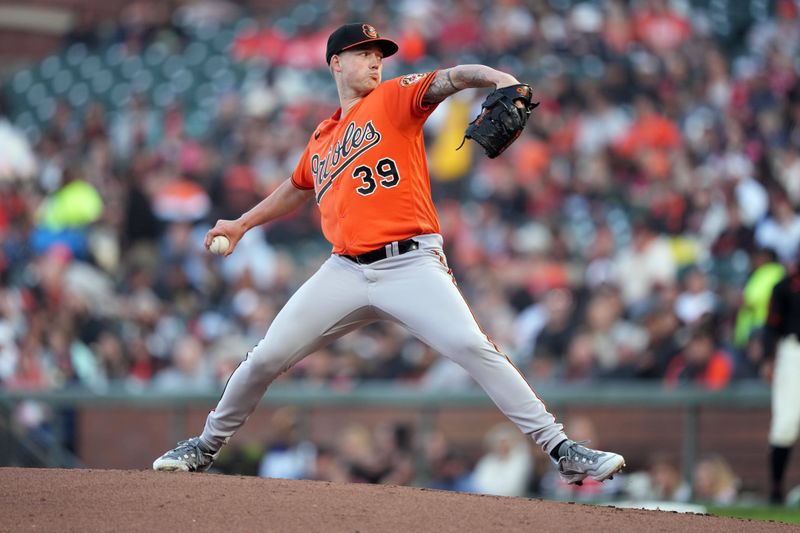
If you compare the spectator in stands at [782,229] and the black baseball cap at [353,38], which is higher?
the black baseball cap at [353,38]

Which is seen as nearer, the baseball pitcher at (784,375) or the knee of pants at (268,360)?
the knee of pants at (268,360)

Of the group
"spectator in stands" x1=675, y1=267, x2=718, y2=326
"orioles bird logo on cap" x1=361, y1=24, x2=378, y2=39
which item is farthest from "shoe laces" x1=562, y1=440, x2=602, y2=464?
"spectator in stands" x1=675, y1=267, x2=718, y2=326

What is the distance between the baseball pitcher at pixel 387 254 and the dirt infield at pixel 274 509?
301 mm

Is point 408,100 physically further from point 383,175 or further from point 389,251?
point 389,251

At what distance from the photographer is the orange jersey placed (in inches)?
205

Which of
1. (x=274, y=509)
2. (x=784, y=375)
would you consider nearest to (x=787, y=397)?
(x=784, y=375)

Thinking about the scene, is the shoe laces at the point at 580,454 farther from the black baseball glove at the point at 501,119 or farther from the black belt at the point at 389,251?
the black baseball glove at the point at 501,119

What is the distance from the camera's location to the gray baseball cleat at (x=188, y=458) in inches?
224

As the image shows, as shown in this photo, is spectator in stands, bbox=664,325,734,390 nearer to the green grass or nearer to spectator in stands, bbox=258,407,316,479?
the green grass

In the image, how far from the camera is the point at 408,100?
17.0 ft

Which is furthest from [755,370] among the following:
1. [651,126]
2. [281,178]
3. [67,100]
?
[67,100]

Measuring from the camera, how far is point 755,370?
9.34 m

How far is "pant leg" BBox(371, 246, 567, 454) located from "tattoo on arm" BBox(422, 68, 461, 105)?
640 mm

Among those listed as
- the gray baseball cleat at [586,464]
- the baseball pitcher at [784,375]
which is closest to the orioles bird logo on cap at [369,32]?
the gray baseball cleat at [586,464]
